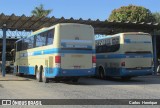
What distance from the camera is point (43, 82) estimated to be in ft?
75.7

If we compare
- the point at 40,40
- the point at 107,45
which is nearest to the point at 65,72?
the point at 40,40

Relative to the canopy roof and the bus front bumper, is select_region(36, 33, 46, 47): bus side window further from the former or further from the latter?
the canopy roof

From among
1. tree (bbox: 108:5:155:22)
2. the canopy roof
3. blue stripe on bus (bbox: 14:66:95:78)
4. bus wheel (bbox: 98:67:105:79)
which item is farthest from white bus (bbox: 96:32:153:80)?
tree (bbox: 108:5:155:22)

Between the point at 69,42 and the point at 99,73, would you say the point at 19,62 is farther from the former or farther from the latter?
the point at 69,42

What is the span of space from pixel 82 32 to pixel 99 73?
6.54 metres

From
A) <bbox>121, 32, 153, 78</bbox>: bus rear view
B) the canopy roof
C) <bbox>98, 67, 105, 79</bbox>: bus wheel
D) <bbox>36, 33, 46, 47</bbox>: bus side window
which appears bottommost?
<bbox>98, 67, 105, 79</bbox>: bus wheel

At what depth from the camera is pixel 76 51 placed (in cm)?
2150

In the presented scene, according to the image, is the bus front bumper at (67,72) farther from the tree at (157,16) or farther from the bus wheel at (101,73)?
the tree at (157,16)

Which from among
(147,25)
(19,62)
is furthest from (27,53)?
(147,25)

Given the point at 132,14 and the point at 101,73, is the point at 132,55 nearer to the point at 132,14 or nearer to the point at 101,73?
the point at 101,73

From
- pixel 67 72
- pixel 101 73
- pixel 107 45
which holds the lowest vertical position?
pixel 101 73

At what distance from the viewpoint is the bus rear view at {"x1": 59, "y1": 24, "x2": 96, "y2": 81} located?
69.8ft

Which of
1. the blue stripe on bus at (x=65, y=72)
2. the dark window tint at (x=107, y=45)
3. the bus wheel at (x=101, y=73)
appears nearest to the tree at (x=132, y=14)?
the dark window tint at (x=107, y=45)

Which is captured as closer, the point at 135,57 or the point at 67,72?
the point at 67,72
